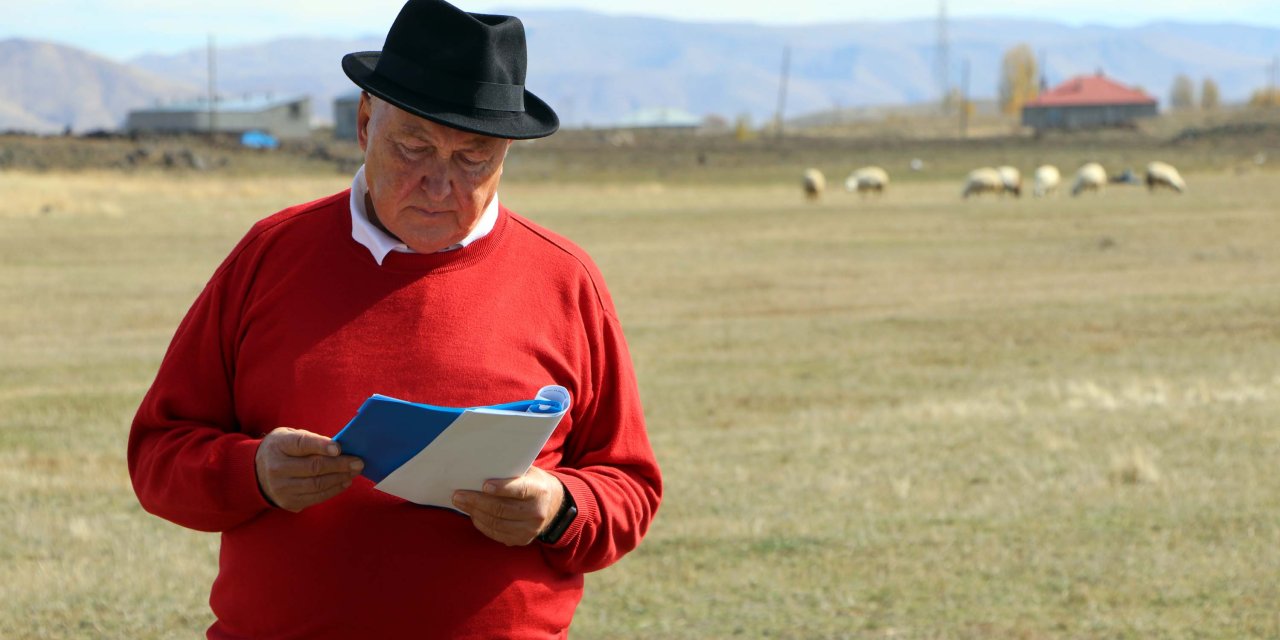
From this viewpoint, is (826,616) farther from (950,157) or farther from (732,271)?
(950,157)

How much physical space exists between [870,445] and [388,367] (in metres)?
6.81

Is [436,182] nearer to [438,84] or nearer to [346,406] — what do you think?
[438,84]

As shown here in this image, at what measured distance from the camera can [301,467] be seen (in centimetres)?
261

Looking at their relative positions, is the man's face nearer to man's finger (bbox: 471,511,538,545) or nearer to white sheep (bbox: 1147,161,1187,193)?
man's finger (bbox: 471,511,538,545)

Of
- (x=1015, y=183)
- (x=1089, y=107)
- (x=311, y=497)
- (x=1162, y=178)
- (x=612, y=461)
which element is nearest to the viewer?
(x=311, y=497)

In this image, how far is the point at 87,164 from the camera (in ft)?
181

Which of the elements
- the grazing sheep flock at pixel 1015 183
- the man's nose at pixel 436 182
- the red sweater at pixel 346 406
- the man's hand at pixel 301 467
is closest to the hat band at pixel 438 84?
the man's nose at pixel 436 182

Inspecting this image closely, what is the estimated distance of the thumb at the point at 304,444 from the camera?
8.48ft

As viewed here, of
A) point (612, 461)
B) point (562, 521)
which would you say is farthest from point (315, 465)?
point (612, 461)

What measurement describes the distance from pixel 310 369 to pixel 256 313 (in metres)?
0.15

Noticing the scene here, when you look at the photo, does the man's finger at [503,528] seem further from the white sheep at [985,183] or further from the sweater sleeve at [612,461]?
the white sheep at [985,183]

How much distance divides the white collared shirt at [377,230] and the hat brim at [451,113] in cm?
15

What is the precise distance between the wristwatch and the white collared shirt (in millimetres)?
493

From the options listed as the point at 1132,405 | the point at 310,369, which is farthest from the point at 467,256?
the point at 1132,405
